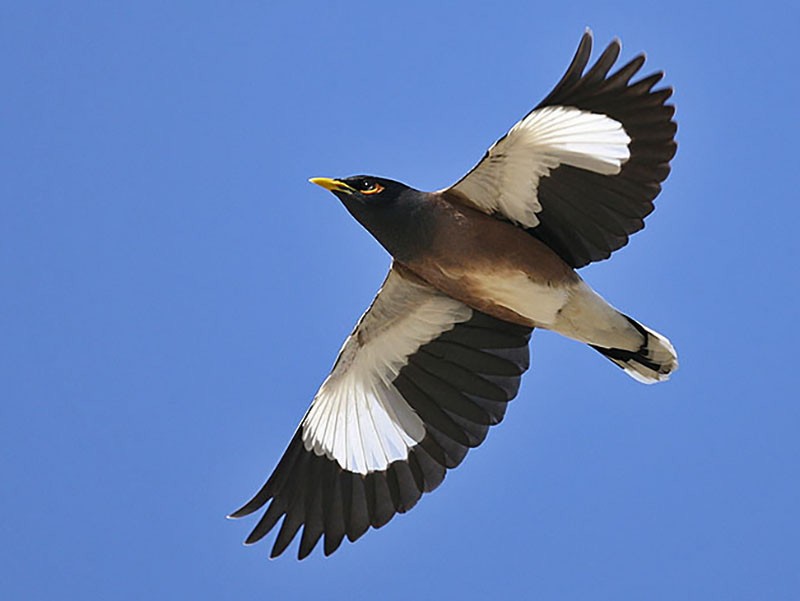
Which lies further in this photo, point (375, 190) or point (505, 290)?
point (505, 290)

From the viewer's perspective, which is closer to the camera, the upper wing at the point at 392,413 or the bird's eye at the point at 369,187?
the bird's eye at the point at 369,187

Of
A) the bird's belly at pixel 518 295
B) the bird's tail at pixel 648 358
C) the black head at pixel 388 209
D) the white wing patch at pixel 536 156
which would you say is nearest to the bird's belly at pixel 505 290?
the bird's belly at pixel 518 295

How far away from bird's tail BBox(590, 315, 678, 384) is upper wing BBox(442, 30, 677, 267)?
649 millimetres

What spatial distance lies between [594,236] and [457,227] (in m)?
0.73

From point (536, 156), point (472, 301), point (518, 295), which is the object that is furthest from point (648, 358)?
point (536, 156)

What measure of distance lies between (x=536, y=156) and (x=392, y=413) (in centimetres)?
191

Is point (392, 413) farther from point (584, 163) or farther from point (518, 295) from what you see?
point (584, 163)

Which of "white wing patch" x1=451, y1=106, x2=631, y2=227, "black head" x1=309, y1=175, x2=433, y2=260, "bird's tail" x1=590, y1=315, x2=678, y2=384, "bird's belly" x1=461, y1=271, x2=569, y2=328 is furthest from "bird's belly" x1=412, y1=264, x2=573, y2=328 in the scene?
"bird's tail" x1=590, y1=315, x2=678, y2=384

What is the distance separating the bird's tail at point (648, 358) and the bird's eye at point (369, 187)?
5.08 feet

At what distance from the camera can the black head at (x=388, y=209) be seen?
695 centimetres

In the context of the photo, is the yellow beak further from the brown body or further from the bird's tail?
the bird's tail

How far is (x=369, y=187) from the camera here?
7043 mm

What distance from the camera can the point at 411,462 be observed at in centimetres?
759

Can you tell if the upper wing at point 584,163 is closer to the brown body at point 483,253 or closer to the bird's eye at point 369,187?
the brown body at point 483,253
